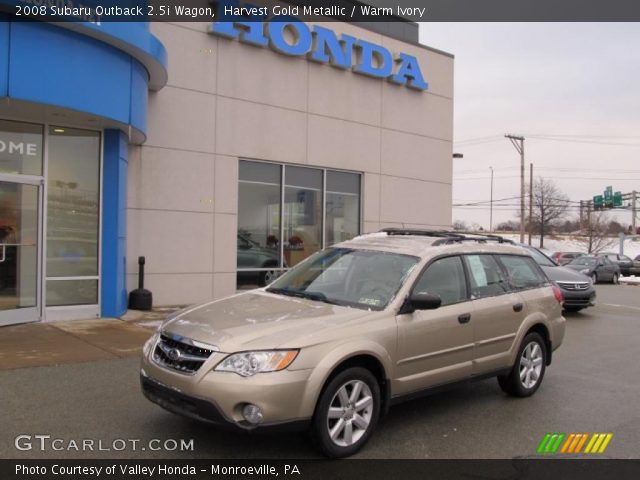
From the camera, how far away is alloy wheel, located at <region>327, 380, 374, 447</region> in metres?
4.29

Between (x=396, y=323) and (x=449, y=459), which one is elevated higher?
(x=396, y=323)

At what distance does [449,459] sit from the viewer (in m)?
4.45

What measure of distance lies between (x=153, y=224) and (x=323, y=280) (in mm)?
6989

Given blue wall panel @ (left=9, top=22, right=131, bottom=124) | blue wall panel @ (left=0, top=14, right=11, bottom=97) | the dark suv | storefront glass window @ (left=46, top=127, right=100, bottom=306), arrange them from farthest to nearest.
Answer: the dark suv → storefront glass window @ (left=46, top=127, right=100, bottom=306) → blue wall panel @ (left=9, top=22, right=131, bottom=124) → blue wall panel @ (left=0, top=14, right=11, bottom=97)

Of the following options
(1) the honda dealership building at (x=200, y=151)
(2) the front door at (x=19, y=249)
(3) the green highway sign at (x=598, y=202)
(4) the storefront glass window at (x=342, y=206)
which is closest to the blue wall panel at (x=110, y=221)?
(1) the honda dealership building at (x=200, y=151)

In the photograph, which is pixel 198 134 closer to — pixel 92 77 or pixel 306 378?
pixel 92 77

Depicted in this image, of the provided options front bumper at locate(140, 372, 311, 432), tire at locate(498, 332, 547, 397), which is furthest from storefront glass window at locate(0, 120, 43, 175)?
tire at locate(498, 332, 547, 397)

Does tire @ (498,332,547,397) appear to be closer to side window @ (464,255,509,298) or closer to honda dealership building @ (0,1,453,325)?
side window @ (464,255,509,298)

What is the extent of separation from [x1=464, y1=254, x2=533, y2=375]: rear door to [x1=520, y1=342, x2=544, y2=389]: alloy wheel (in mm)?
391

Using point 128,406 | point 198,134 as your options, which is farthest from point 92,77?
point 128,406

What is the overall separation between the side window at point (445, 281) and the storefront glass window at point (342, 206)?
911 cm

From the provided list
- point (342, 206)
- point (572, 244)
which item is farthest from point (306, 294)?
point (572, 244)

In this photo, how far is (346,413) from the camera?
171 inches

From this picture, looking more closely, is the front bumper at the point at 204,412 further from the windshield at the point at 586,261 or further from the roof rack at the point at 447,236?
the windshield at the point at 586,261
